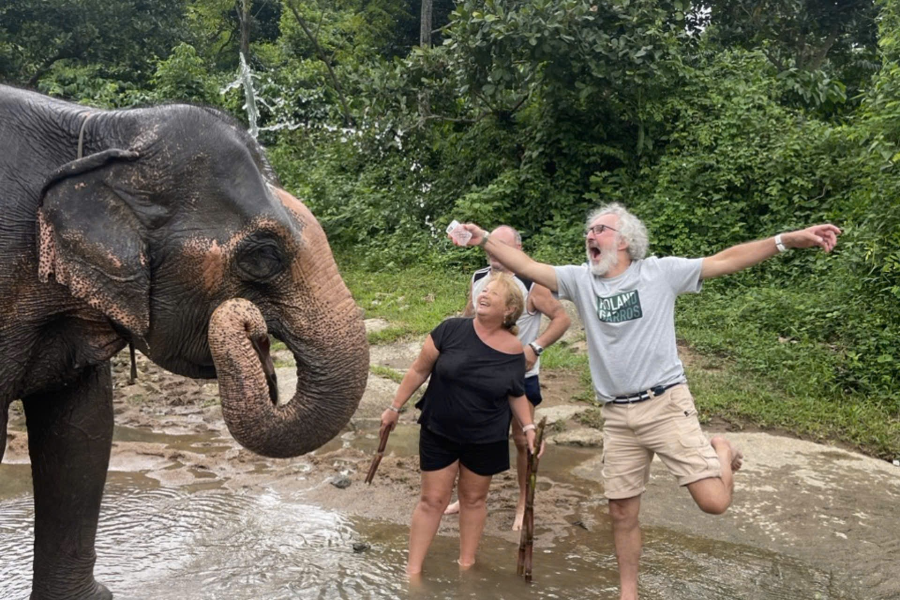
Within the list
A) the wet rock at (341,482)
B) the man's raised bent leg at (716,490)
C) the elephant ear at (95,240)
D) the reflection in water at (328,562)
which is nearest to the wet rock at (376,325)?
the wet rock at (341,482)

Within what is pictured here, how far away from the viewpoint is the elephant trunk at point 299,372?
8.59 ft

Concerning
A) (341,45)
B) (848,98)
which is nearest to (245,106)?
(341,45)

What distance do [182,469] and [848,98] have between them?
1047cm

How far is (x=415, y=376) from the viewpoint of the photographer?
14.0ft

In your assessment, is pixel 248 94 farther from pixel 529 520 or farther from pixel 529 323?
pixel 529 520

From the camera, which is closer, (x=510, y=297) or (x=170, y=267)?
(x=170, y=267)

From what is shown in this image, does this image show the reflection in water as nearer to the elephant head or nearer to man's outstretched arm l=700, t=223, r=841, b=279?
man's outstretched arm l=700, t=223, r=841, b=279

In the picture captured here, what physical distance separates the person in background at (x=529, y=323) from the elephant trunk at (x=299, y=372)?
206 centimetres

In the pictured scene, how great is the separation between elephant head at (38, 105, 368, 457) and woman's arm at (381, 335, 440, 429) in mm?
1392

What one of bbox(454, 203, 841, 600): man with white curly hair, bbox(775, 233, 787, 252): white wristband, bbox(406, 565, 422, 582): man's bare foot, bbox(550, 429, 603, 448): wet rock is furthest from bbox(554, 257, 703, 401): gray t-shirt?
bbox(550, 429, 603, 448): wet rock

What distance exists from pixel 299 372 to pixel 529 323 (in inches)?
98.0

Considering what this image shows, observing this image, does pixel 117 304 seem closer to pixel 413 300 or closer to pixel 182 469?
pixel 182 469

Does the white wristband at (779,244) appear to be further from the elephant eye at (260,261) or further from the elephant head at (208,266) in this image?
the elephant eye at (260,261)

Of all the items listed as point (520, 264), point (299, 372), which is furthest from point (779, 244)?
point (299, 372)
